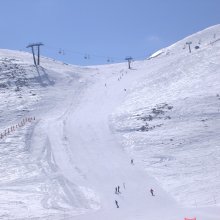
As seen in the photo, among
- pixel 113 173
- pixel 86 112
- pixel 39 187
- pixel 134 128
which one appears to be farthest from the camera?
pixel 86 112

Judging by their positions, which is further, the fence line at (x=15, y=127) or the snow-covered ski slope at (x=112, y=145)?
the fence line at (x=15, y=127)

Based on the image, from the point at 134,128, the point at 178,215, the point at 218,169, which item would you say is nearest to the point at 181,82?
the point at 134,128

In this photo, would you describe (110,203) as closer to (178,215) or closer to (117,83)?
(178,215)

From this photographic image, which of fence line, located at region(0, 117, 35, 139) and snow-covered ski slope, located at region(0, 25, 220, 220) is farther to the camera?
fence line, located at region(0, 117, 35, 139)

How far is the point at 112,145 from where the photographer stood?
2046 inches

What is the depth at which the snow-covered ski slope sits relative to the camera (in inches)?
1373

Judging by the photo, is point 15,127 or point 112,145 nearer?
point 112,145

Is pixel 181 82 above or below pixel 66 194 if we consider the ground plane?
above

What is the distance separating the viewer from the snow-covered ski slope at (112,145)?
1373 inches

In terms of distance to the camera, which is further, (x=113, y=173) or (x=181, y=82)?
(x=181, y=82)

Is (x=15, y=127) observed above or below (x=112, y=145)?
above

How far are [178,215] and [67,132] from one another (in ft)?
92.6

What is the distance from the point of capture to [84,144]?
52625mm

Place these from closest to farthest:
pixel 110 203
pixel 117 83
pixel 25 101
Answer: pixel 110 203 → pixel 25 101 → pixel 117 83
